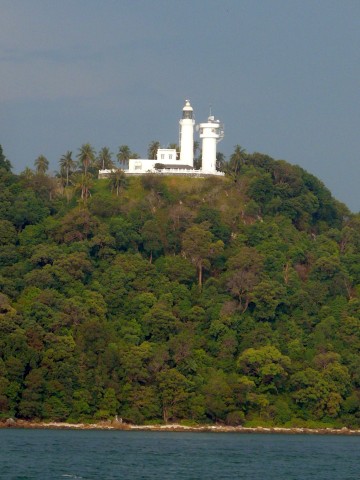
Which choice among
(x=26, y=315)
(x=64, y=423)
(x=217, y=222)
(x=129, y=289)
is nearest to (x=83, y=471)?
(x=64, y=423)

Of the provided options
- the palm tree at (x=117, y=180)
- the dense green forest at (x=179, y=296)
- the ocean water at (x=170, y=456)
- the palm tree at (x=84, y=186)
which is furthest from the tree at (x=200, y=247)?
the ocean water at (x=170, y=456)

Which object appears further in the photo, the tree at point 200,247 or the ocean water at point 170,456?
the tree at point 200,247

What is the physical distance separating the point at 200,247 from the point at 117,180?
13766 millimetres

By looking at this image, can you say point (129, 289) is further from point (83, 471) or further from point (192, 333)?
point (83, 471)

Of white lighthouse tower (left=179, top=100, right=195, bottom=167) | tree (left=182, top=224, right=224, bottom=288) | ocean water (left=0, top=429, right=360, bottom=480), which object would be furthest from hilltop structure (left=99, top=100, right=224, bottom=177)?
ocean water (left=0, top=429, right=360, bottom=480)

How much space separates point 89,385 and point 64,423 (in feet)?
13.1

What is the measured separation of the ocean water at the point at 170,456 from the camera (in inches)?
2972

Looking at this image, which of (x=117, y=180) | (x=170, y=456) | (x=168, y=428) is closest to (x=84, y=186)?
(x=117, y=180)

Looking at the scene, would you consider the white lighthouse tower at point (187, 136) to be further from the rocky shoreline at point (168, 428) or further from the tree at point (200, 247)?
the rocky shoreline at point (168, 428)

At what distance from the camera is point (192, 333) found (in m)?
119

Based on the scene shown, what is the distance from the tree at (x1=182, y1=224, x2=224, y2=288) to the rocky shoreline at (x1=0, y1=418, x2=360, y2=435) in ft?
70.5

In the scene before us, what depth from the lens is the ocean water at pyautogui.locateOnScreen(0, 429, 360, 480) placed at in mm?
75500

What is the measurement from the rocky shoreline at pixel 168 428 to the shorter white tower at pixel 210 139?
37.7m

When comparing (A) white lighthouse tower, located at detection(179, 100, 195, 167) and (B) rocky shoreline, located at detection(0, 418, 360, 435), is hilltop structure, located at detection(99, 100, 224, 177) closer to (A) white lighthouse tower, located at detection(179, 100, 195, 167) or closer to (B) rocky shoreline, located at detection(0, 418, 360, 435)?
(A) white lighthouse tower, located at detection(179, 100, 195, 167)
